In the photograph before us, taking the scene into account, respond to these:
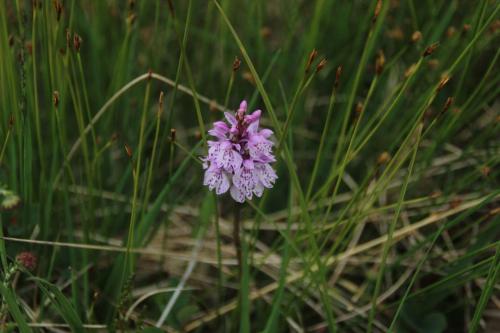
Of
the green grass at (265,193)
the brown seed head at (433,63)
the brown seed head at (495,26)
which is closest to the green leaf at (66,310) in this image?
the green grass at (265,193)

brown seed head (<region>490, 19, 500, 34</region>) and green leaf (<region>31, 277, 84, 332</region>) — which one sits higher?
brown seed head (<region>490, 19, 500, 34</region>)

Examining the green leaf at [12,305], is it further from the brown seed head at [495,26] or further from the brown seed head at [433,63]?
the brown seed head at [495,26]

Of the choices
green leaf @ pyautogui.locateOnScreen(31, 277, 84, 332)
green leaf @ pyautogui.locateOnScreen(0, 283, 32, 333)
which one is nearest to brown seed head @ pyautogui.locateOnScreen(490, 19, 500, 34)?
green leaf @ pyautogui.locateOnScreen(31, 277, 84, 332)

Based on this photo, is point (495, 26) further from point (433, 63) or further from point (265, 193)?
point (265, 193)

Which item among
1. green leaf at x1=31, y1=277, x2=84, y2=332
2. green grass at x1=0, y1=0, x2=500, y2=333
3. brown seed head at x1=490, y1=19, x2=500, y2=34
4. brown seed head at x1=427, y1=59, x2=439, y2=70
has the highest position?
brown seed head at x1=490, y1=19, x2=500, y2=34

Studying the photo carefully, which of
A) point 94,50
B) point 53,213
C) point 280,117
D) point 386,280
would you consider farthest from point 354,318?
point 94,50

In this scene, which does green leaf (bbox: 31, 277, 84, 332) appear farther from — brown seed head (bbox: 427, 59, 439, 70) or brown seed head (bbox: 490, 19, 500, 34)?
brown seed head (bbox: 490, 19, 500, 34)
